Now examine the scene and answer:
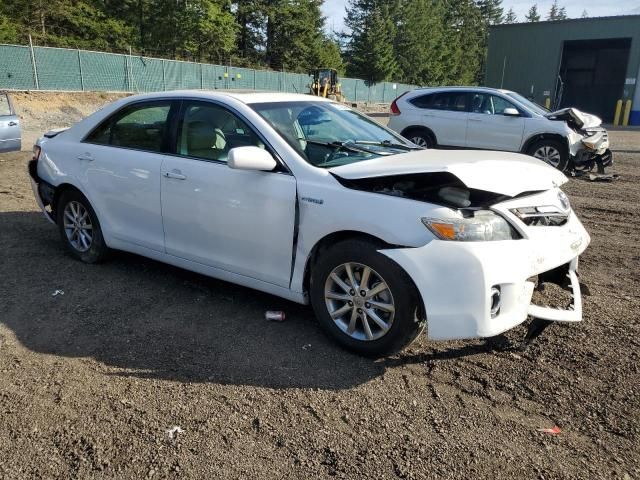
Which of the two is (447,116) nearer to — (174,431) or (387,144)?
(387,144)

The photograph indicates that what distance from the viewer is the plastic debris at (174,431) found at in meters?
2.66

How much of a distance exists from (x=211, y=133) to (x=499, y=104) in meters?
8.90

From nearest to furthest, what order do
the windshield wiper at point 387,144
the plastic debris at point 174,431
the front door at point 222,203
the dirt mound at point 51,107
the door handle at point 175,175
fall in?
the plastic debris at point 174,431
the front door at point 222,203
the door handle at point 175,175
the windshield wiper at point 387,144
the dirt mound at point 51,107

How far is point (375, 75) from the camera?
2367 inches

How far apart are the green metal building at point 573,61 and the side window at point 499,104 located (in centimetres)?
2703

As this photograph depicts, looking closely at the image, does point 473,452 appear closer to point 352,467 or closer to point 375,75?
point 352,467

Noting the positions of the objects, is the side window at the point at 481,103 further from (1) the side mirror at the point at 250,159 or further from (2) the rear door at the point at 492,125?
(1) the side mirror at the point at 250,159

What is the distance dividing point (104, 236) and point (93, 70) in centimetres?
2461

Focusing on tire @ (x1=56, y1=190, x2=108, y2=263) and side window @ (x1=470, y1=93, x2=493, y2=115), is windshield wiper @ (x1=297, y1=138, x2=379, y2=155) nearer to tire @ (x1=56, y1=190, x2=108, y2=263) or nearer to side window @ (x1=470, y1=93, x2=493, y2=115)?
tire @ (x1=56, y1=190, x2=108, y2=263)

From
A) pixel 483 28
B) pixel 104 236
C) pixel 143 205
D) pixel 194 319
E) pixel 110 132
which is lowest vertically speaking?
pixel 194 319

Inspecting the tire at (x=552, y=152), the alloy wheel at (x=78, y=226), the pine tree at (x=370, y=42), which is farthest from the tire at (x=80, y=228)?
the pine tree at (x=370, y=42)

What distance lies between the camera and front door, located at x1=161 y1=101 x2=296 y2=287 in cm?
362

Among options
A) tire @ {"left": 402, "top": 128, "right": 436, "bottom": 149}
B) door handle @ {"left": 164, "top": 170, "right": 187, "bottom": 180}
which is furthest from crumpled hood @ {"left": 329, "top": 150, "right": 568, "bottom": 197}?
tire @ {"left": 402, "top": 128, "right": 436, "bottom": 149}

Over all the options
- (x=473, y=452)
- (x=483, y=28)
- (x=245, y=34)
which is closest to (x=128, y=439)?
(x=473, y=452)
